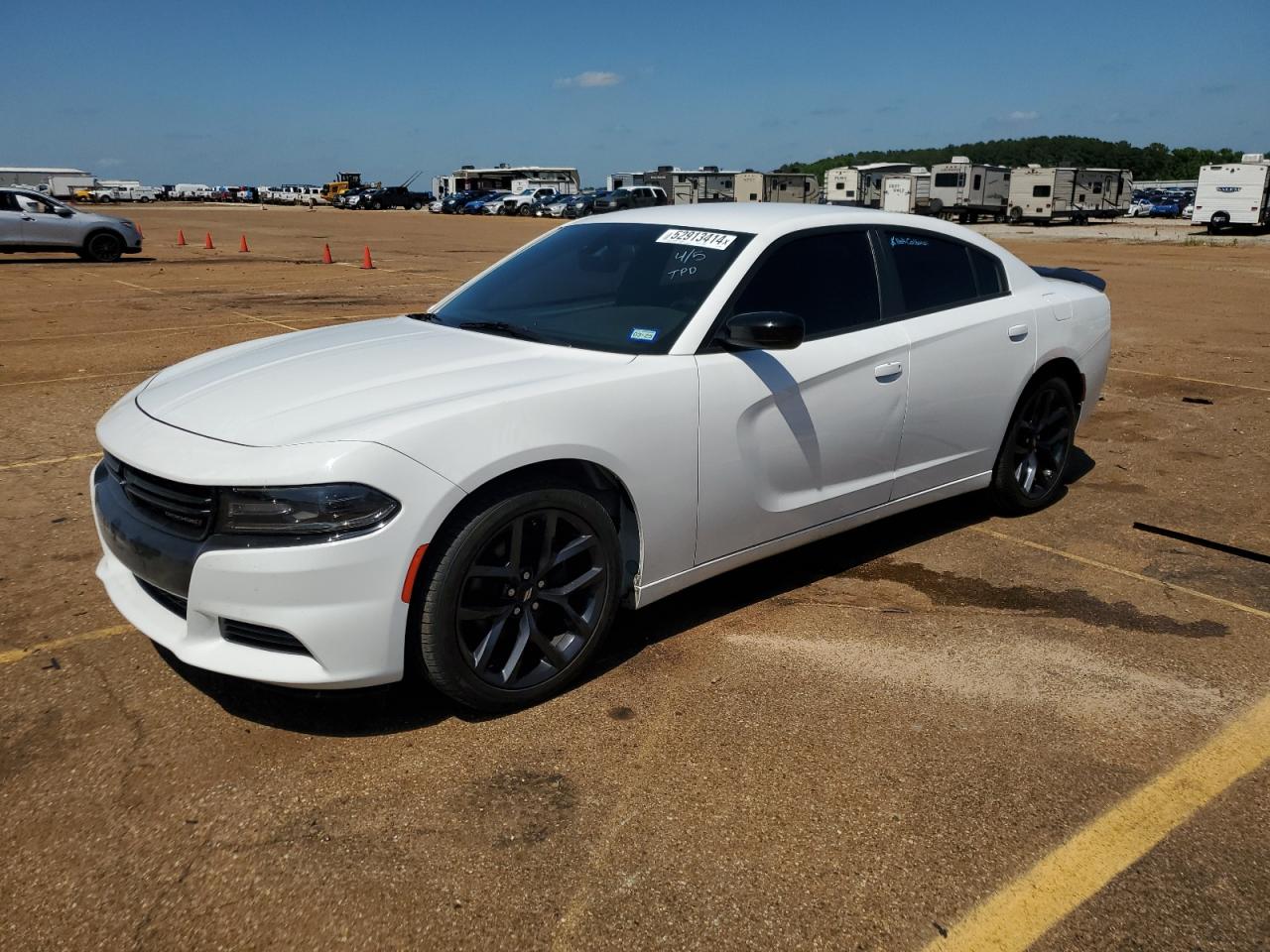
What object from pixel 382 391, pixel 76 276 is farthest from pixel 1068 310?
pixel 76 276

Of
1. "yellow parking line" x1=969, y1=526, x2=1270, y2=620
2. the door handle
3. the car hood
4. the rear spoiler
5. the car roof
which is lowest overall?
"yellow parking line" x1=969, y1=526, x2=1270, y2=620

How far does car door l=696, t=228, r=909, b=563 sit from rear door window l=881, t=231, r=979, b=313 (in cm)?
18

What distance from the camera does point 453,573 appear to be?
10.2 ft

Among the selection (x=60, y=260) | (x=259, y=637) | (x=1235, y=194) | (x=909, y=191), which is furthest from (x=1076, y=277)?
(x=909, y=191)

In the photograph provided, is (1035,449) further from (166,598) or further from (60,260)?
(60,260)

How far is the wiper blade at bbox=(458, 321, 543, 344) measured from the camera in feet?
13.2

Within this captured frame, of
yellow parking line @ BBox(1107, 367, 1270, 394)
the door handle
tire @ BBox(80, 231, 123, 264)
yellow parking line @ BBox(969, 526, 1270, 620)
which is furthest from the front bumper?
tire @ BBox(80, 231, 123, 264)

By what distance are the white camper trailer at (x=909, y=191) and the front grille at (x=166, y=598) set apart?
Result: 51.8 meters

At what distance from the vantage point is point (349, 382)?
3.44 meters

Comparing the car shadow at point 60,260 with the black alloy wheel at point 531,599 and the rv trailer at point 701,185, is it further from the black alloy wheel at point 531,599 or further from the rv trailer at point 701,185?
the rv trailer at point 701,185

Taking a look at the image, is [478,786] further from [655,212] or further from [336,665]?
[655,212]

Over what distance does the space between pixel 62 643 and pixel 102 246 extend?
21.6 meters

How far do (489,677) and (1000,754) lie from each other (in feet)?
5.27

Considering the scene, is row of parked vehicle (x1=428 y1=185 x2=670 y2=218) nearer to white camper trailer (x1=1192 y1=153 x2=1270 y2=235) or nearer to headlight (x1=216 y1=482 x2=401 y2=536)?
white camper trailer (x1=1192 y1=153 x2=1270 y2=235)
